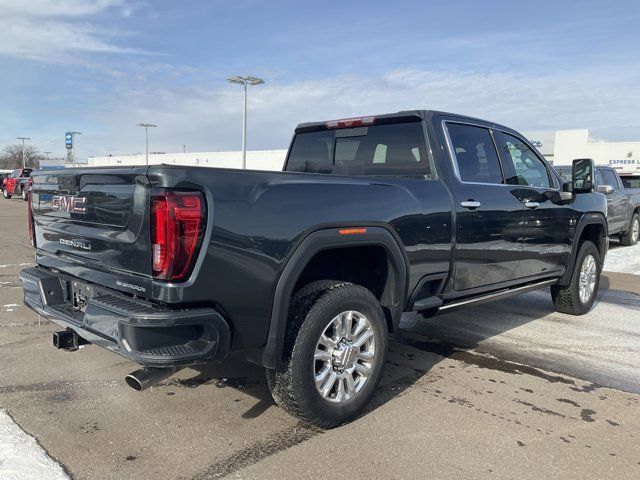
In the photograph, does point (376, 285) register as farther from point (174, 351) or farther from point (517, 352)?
point (517, 352)

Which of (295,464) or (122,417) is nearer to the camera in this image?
(295,464)

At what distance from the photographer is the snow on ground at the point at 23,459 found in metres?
2.70

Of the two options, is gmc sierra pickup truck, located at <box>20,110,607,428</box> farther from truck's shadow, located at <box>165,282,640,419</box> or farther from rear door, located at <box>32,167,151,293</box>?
truck's shadow, located at <box>165,282,640,419</box>

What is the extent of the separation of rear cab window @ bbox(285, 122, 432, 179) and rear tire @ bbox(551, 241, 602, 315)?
9.11ft

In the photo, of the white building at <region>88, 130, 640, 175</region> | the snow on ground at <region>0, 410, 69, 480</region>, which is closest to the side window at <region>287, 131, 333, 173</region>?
the snow on ground at <region>0, 410, 69, 480</region>

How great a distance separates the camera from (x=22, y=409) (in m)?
3.48

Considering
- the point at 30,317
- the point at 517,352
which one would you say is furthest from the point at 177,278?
the point at 30,317

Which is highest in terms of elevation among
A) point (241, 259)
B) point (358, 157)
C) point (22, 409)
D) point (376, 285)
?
point (358, 157)

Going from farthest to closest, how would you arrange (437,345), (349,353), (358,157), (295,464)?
(437,345) < (358,157) < (349,353) < (295,464)

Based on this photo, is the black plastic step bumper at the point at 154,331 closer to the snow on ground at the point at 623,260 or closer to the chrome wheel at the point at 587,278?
the chrome wheel at the point at 587,278

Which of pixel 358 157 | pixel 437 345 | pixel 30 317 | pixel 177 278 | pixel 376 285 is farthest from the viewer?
pixel 30 317

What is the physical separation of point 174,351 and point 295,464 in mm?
901

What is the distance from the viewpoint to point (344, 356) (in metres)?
3.29

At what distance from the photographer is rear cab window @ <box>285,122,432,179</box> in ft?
13.9
